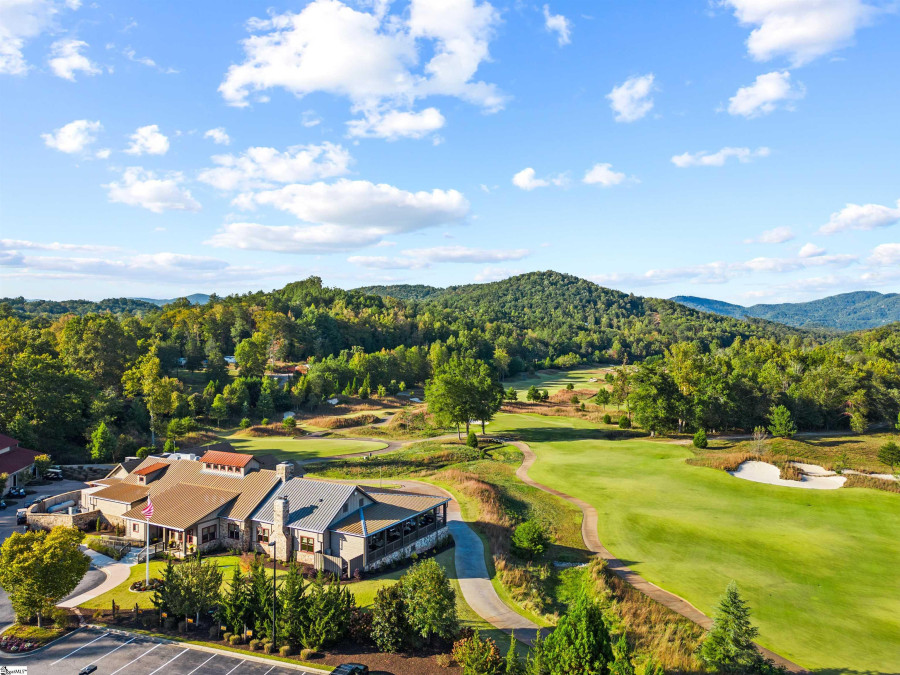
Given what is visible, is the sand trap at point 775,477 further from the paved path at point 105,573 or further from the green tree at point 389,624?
the paved path at point 105,573

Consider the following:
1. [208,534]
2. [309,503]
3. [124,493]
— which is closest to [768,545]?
[309,503]

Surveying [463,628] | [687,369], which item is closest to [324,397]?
[687,369]

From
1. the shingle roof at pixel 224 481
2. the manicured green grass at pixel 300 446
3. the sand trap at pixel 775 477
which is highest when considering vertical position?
the shingle roof at pixel 224 481

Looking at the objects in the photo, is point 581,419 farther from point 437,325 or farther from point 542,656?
point 437,325

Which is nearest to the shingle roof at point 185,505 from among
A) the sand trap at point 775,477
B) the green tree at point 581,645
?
the green tree at point 581,645

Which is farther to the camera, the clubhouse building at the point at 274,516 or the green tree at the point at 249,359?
the green tree at the point at 249,359

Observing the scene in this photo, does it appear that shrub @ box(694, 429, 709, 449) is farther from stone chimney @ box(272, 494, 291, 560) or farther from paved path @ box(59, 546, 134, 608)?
paved path @ box(59, 546, 134, 608)
